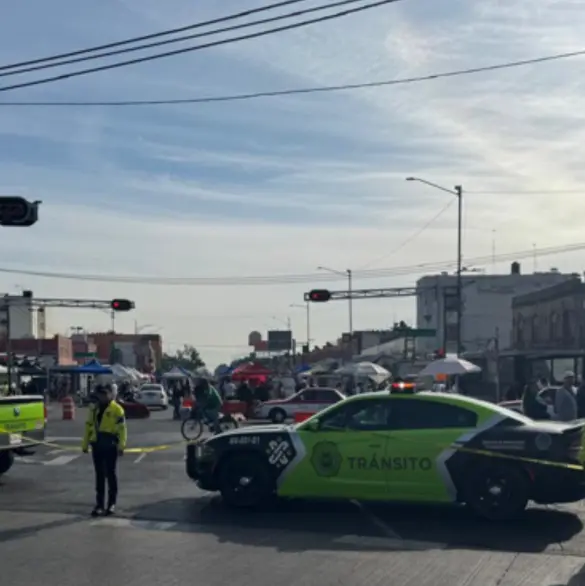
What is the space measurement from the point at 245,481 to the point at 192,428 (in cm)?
1353

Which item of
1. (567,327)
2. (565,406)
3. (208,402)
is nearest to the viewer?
(565,406)

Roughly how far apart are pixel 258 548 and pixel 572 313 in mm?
40025

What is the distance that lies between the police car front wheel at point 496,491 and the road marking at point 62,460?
31.3ft

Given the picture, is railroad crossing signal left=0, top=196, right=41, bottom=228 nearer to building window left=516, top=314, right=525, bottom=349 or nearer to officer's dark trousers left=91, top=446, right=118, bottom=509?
officer's dark trousers left=91, top=446, right=118, bottom=509

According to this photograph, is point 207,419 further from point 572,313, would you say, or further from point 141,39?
point 572,313

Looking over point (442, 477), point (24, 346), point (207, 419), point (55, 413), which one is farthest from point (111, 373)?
point (442, 477)

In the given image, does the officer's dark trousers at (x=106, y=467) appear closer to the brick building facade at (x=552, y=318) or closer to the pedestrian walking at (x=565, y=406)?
the pedestrian walking at (x=565, y=406)

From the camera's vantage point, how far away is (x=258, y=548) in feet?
34.8

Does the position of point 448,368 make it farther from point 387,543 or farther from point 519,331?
point 519,331

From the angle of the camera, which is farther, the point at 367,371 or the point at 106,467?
the point at 367,371

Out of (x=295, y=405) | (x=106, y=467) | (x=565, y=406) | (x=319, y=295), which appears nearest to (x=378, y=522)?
(x=106, y=467)

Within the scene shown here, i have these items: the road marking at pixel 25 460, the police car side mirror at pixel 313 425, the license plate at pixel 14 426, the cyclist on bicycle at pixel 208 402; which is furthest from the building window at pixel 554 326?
the police car side mirror at pixel 313 425

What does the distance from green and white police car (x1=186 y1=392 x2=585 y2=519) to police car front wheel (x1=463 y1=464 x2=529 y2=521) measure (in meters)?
0.01

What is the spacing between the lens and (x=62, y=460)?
2005cm
